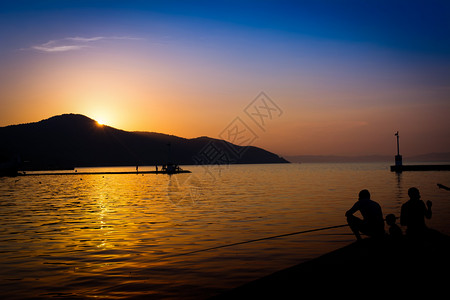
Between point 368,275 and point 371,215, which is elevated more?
point 371,215

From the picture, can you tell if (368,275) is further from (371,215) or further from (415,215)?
(415,215)

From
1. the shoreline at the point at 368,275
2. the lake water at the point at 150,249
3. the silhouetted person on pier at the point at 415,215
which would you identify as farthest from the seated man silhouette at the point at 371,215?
the lake water at the point at 150,249

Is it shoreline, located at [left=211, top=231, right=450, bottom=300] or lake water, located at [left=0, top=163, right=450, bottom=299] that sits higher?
shoreline, located at [left=211, top=231, right=450, bottom=300]

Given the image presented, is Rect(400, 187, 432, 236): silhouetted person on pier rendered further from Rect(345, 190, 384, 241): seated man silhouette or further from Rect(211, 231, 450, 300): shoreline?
Rect(345, 190, 384, 241): seated man silhouette

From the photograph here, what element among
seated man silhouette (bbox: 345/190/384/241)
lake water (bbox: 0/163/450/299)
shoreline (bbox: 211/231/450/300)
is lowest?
lake water (bbox: 0/163/450/299)

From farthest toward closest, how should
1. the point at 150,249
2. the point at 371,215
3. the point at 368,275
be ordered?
the point at 150,249 < the point at 371,215 < the point at 368,275

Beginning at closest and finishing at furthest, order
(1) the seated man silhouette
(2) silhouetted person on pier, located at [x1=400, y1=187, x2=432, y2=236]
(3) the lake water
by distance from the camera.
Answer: (3) the lake water
(2) silhouetted person on pier, located at [x1=400, y1=187, x2=432, y2=236]
(1) the seated man silhouette

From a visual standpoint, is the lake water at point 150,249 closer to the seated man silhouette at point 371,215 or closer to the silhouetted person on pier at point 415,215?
the seated man silhouette at point 371,215

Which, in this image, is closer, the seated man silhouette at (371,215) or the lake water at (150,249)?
the lake water at (150,249)

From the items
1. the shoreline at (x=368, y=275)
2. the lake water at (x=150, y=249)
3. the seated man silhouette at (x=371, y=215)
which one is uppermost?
the seated man silhouette at (x=371, y=215)

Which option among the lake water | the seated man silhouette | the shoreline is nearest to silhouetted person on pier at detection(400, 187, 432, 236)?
the shoreline

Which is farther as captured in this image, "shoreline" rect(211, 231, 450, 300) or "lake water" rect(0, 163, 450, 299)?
"lake water" rect(0, 163, 450, 299)

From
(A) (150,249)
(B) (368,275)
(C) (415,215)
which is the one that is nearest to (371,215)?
(C) (415,215)

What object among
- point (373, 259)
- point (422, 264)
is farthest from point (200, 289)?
point (422, 264)
